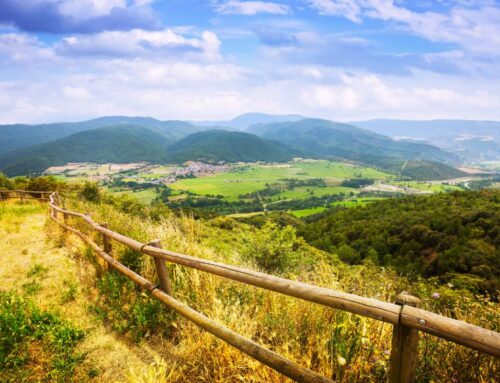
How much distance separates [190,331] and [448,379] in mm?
2340

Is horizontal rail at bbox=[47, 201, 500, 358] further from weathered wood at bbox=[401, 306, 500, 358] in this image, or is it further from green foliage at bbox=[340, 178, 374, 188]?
green foliage at bbox=[340, 178, 374, 188]

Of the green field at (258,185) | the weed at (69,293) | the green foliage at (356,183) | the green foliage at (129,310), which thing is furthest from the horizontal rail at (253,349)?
the green foliage at (356,183)

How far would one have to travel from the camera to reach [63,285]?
16.1 feet

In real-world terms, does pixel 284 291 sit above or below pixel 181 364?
above

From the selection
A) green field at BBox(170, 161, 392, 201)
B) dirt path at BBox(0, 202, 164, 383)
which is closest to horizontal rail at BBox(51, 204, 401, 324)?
dirt path at BBox(0, 202, 164, 383)

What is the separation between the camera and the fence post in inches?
63.9

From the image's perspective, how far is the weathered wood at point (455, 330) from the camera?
4.30 ft

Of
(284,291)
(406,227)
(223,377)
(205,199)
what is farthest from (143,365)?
(205,199)

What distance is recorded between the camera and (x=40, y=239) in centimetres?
782

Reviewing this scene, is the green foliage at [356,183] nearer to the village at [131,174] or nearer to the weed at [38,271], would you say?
the village at [131,174]

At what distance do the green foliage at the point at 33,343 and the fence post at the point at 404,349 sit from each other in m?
2.93

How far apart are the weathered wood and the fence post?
8 centimetres

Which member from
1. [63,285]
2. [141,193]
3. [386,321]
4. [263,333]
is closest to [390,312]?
[386,321]

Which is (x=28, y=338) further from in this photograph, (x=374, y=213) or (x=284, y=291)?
(x=374, y=213)
